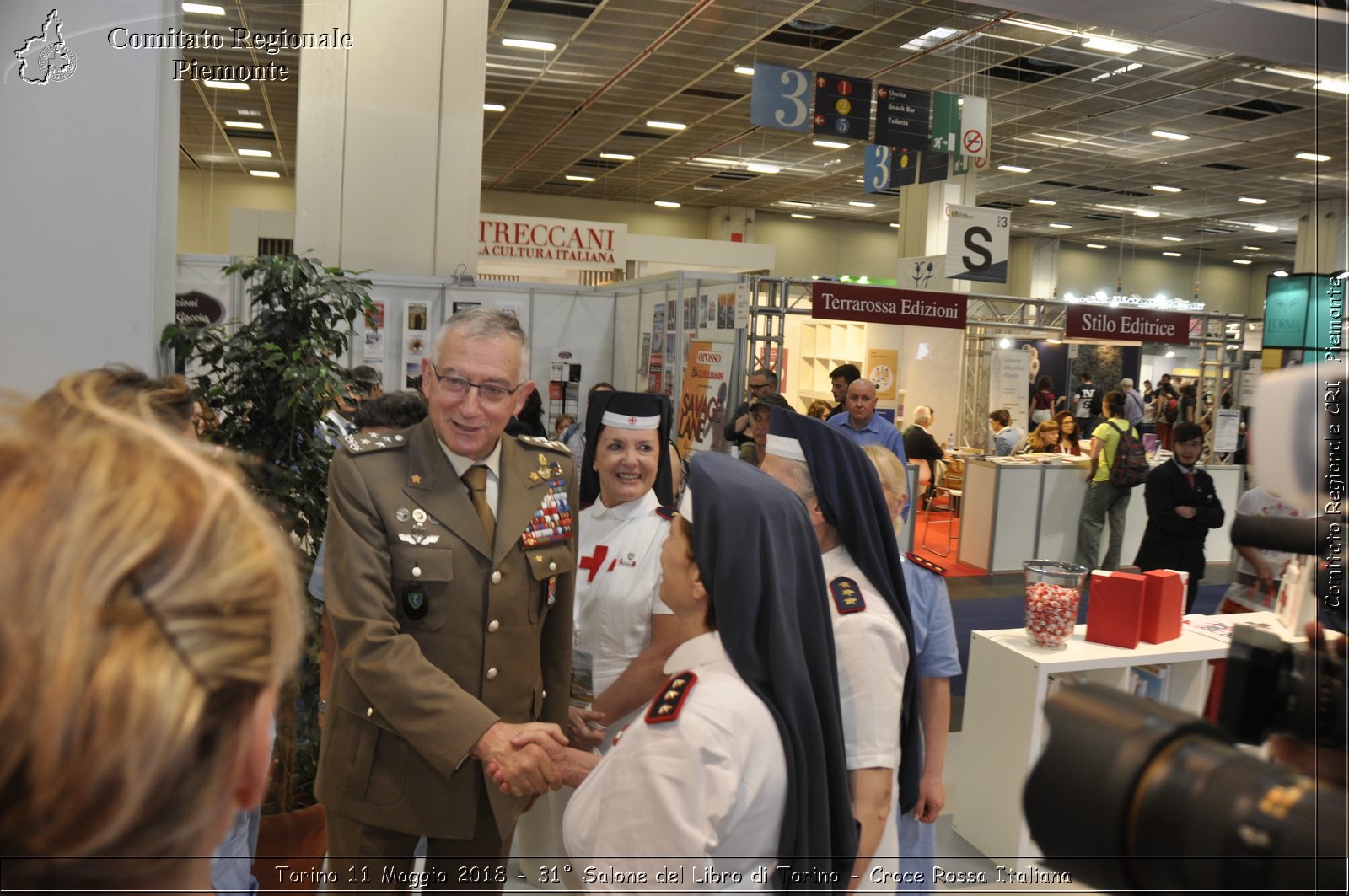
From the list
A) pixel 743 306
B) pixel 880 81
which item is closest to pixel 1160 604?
pixel 743 306

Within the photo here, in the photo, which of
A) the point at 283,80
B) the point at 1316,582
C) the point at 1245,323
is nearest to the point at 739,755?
the point at 1316,582

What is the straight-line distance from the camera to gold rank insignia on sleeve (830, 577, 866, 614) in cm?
199

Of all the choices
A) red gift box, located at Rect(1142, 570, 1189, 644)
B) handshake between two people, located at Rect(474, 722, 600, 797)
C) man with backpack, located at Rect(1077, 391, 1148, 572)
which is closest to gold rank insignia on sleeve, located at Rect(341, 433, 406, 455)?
handshake between two people, located at Rect(474, 722, 600, 797)

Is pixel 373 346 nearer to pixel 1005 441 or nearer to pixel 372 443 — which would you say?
pixel 372 443

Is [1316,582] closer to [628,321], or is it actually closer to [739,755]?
[739,755]

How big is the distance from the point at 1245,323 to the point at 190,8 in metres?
11.5

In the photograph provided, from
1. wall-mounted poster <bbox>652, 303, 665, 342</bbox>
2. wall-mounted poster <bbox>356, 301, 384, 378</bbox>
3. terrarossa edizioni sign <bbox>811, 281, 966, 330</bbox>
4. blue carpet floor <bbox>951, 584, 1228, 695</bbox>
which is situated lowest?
blue carpet floor <bbox>951, 584, 1228, 695</bbox>

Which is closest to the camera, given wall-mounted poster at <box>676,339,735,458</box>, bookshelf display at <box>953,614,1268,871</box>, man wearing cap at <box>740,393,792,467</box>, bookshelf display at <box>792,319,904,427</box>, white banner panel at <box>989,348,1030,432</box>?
bookshelf display at <box>953,614,1268,871</box>

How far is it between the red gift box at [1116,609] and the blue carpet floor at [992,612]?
93.9 inches

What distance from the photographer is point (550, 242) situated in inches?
413

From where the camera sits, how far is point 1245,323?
10.8m

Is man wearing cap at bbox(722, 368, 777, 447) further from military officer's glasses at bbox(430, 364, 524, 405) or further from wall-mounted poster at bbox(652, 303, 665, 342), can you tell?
military officer's glasses at bbox(430, 364, 524, 405)

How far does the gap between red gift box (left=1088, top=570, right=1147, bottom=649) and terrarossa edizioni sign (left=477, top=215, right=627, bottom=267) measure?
759cm

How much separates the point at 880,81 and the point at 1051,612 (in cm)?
933
